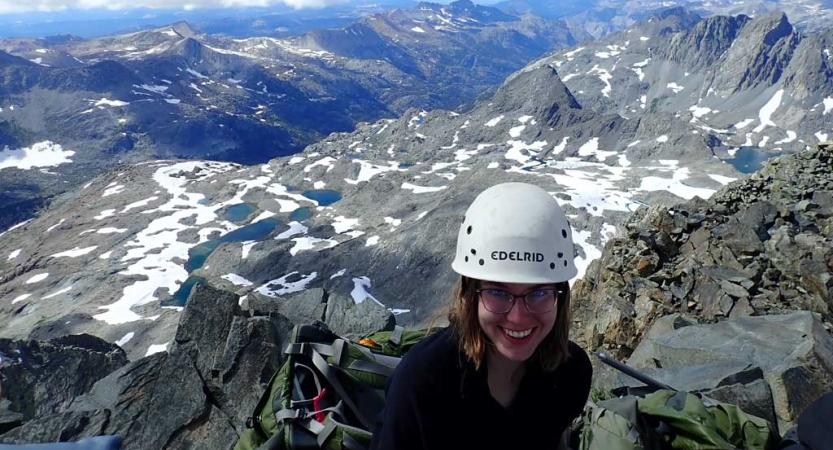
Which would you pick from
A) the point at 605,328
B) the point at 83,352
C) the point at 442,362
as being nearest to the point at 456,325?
the point at 442,362

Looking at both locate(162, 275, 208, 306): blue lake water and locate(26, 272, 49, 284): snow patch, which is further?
→ locate(26, 272, 49, 284): snow patch

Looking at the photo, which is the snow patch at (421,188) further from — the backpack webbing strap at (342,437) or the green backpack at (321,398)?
the backpack webbing strap at (342,437)

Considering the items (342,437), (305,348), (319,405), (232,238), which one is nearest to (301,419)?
(319,405)

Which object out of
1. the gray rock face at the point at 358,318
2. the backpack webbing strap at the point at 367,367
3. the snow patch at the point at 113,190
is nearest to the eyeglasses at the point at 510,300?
the backpack webbing strap at the point at 367,367

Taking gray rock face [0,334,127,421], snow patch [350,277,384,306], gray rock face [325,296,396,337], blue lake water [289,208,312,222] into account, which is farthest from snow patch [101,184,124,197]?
gray rock face [325,296,396,337]

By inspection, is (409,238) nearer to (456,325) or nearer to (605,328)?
(605,328)

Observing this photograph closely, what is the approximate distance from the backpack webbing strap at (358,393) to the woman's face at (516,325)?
2423mm

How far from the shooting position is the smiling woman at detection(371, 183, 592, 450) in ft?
12.7

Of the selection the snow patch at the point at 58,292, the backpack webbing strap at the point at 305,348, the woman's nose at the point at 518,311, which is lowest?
the snow patch at the point at 58,292

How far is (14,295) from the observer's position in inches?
4660

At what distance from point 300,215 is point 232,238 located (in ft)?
75.0

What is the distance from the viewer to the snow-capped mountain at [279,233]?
9062 centimetres

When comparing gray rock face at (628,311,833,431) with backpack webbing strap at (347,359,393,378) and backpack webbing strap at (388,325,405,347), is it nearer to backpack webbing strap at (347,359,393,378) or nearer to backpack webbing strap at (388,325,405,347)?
backpack webbing strap at (388,325,405,347)

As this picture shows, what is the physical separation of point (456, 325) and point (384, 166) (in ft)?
638
